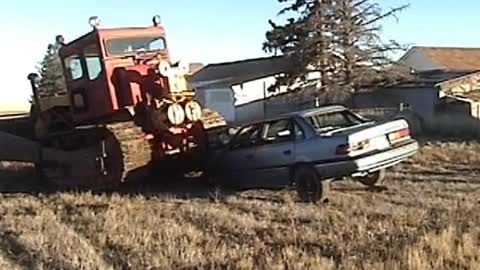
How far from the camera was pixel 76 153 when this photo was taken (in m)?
14.6

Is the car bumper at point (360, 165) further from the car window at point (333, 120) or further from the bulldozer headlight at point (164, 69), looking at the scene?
the bulldozer headlight at point (164, 69)

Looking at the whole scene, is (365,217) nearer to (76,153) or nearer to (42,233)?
(42,233)

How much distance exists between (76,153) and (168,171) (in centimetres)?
182

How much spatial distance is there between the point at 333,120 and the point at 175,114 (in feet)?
9.51

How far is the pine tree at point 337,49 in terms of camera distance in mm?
34531

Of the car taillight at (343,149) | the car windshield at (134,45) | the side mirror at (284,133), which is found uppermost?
the car windshield at (134,45)

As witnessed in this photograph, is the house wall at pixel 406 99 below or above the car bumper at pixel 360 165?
below

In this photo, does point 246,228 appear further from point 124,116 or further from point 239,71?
point 239,71

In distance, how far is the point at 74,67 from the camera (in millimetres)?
15203

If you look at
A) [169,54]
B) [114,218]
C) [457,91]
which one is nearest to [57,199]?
[114,218]

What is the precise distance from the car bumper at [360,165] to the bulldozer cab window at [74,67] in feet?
17.8

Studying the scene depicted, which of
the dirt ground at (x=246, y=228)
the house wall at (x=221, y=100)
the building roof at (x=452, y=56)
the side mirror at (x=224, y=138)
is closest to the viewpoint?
the dirt ground at (x=246, y=228)

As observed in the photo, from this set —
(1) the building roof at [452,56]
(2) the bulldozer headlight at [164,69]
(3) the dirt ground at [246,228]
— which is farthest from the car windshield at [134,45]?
(1) the building roof at [452,56]

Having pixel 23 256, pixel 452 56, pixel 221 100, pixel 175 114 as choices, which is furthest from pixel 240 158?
pixel 452 56
